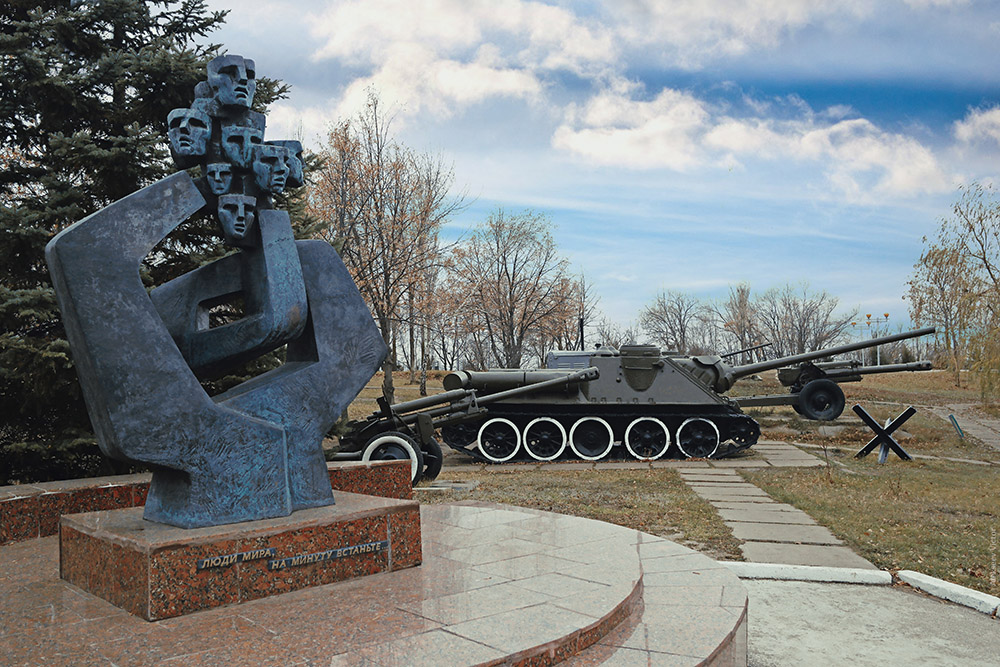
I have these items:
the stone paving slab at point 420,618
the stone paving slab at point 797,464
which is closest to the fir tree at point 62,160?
the stone paving slab at point 420,618

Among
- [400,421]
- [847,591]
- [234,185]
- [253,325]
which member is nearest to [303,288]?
[253,325]

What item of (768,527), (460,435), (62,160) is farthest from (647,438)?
(62,160)

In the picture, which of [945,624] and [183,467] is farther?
[945,624]

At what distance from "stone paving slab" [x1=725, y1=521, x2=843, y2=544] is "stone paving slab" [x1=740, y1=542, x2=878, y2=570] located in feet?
0.64

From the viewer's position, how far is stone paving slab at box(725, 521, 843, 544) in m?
6.84

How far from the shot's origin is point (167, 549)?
3354 millimetres

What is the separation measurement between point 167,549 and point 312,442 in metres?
1.06

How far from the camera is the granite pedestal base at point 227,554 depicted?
3367mm

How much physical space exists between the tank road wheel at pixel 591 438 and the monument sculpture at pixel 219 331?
33.6 feet

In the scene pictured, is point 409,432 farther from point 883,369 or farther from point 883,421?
point 883,421

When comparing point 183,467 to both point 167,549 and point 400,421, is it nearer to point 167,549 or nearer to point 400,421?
point 167,549

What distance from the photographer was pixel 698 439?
575 inches

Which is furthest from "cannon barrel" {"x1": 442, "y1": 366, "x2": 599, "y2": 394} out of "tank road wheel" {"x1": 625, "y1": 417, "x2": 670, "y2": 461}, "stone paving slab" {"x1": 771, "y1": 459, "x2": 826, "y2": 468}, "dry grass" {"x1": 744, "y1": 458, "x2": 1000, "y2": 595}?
"dry grass" {"x1": 744, "y1": 458, "x2": 1000, "y2": 595}

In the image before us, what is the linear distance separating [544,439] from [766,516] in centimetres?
682
